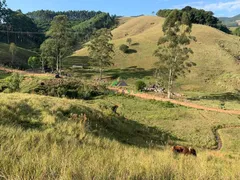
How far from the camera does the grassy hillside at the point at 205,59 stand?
58.0 meters

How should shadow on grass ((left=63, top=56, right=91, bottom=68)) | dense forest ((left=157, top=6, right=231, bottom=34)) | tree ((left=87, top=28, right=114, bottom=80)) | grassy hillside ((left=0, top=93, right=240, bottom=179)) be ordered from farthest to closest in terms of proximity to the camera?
1. dense forest ((left=157, top=6, right=231, bottom=34))
2. shadow on grass ((left=63, top=56, right=91, bottom=68))
3. tree ((left=87, top=28, right=114, bottom=80))
4. grassy hillside ((left=0, top=93, right=240, bottom=179))

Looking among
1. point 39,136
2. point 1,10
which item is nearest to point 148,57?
point 39,136

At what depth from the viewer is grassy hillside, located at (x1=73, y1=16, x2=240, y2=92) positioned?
57991 mm

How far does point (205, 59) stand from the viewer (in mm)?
73750

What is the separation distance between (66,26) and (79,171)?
5094cm

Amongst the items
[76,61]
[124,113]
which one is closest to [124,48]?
[76,61]

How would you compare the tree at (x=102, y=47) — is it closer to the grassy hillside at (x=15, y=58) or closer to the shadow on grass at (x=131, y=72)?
the shadow on grass at (x=131, y=72)

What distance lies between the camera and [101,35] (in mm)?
51875

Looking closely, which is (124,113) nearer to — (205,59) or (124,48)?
(205,59)

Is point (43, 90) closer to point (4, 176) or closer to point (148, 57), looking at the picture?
point (4, 176)

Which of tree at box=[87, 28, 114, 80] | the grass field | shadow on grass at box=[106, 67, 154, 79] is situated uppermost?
tree at box=[87, 28, 114, 80]

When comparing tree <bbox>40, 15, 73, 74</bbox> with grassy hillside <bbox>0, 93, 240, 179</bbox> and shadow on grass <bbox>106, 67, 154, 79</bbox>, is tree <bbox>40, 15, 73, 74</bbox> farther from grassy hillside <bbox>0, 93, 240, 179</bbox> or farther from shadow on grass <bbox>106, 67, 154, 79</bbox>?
grassy hillside <bbox>0, 93, 240, 179</bbox>

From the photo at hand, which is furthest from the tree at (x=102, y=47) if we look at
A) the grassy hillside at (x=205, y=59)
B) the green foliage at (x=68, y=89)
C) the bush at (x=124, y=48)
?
the bush at (x=124, y=48)

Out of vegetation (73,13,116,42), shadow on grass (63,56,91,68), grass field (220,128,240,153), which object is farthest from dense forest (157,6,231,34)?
grass field (220,128,240,153)
